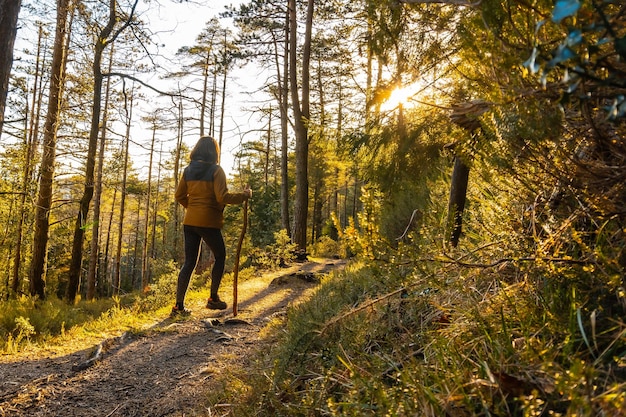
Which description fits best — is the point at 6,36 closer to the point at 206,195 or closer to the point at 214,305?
the point at 206,195

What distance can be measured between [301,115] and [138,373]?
10166 millimetres

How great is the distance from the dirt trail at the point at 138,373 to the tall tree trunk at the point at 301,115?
7.77 meters

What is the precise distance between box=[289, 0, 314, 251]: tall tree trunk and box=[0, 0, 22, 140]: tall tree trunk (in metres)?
9.65

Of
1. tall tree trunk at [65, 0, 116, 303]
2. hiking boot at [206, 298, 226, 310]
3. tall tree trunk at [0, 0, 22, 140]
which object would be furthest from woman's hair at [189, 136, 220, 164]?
tall tree trunk at [65, 0, 116, 303]

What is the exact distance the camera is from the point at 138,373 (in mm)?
3436

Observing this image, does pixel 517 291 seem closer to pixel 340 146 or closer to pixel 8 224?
pixel 340 146

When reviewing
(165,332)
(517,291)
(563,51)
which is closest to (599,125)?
(517,291)

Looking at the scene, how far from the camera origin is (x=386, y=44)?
3.31 meters

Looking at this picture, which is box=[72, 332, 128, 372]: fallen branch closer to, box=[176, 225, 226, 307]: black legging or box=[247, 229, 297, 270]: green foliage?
box=[176, 225, 226, 307]: black legging

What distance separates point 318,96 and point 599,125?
77.9 ft

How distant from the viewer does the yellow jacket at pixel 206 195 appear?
5270 mm

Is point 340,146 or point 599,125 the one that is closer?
point 599,125

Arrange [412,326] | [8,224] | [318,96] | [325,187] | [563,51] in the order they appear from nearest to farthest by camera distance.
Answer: [563,51] → [412,326] → [8,224] → [318,96] → [325,187]

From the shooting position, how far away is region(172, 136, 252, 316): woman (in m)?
5.28
